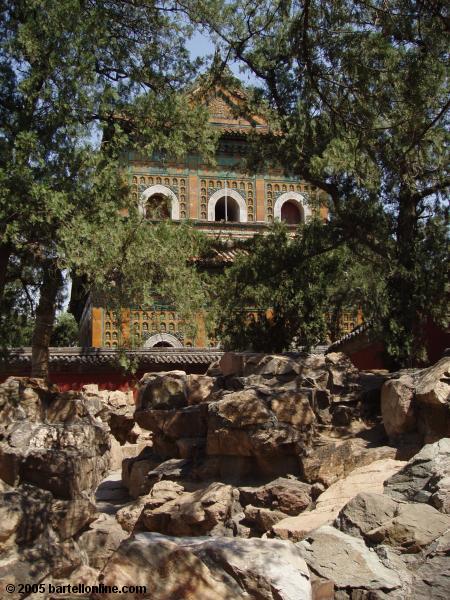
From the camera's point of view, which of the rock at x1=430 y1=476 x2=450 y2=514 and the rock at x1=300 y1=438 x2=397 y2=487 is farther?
the rock at x1=300 y1=438 x2=397 y2=487

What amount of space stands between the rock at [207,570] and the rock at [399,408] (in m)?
3.72

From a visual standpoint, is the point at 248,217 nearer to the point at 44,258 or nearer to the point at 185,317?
the point at 185,317

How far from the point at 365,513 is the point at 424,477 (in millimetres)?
903

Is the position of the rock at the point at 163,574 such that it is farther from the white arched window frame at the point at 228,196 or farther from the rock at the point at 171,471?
the white arched window frame at the point at 228,196

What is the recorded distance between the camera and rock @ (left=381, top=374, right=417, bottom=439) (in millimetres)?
8109

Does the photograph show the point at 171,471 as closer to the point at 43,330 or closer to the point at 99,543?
the point at 99,543

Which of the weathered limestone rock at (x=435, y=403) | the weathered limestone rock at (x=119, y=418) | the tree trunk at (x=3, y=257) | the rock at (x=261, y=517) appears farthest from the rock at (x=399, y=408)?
the weathered limestone rock at (x=119, y=418)

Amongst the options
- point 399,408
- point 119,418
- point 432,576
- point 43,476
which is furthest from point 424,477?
point 119,418

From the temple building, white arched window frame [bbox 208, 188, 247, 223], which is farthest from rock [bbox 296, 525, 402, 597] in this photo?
white arched window frame [bbox 208, 188, 247, 223]

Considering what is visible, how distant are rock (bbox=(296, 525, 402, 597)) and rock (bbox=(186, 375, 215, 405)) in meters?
4.70

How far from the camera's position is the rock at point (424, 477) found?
606cm

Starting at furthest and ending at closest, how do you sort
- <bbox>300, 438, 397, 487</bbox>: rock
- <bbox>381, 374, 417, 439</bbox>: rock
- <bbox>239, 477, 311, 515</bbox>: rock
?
<bbox>381, 374, 417, 439</bbox>: rock
<bbox>300, 438, 397, 487</bbox>: rock
<bbox>239, 477, 311, 515</bbox>: rock

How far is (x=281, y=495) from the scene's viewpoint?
7.80 meters

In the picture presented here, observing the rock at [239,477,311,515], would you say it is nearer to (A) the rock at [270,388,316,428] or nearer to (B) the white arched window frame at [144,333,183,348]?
(A) the rock at [270,388,316,428]
